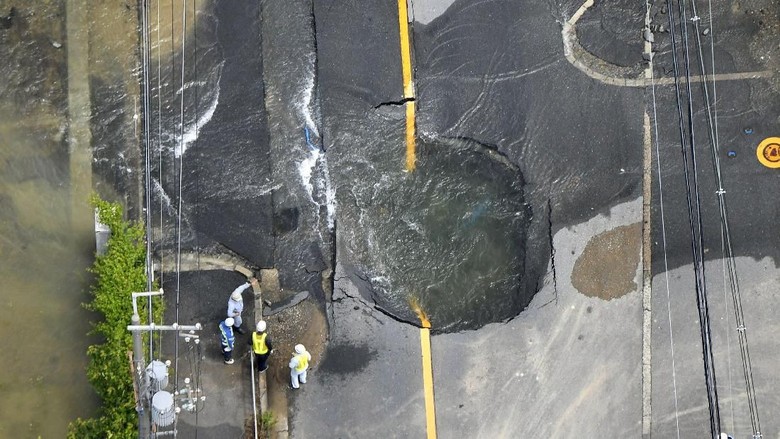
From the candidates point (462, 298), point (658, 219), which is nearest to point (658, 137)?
point (658, 219)

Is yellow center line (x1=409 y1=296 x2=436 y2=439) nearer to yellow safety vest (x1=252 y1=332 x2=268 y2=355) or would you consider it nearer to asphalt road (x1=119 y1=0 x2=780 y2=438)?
asphalt road (x1=119 y1=0 x2=780 y2=438)

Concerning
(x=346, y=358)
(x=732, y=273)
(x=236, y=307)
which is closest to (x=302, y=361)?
(x=346, y=358)

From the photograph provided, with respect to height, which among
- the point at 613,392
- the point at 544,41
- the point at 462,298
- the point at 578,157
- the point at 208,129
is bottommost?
the point at 613,392

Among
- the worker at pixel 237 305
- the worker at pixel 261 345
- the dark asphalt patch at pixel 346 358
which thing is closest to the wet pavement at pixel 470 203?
the dark asphalt patch at pixel 346 358

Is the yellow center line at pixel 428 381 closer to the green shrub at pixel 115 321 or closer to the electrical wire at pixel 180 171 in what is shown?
the electrical wire at pixel 180 171

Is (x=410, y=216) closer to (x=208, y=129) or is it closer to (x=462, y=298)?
(x=462, y=298)

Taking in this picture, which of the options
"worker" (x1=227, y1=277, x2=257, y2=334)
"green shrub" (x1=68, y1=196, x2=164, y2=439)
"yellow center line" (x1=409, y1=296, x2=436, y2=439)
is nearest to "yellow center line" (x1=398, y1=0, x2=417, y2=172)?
"yellow center line" (x1=409, y1=296, x2=436, y2=439)
